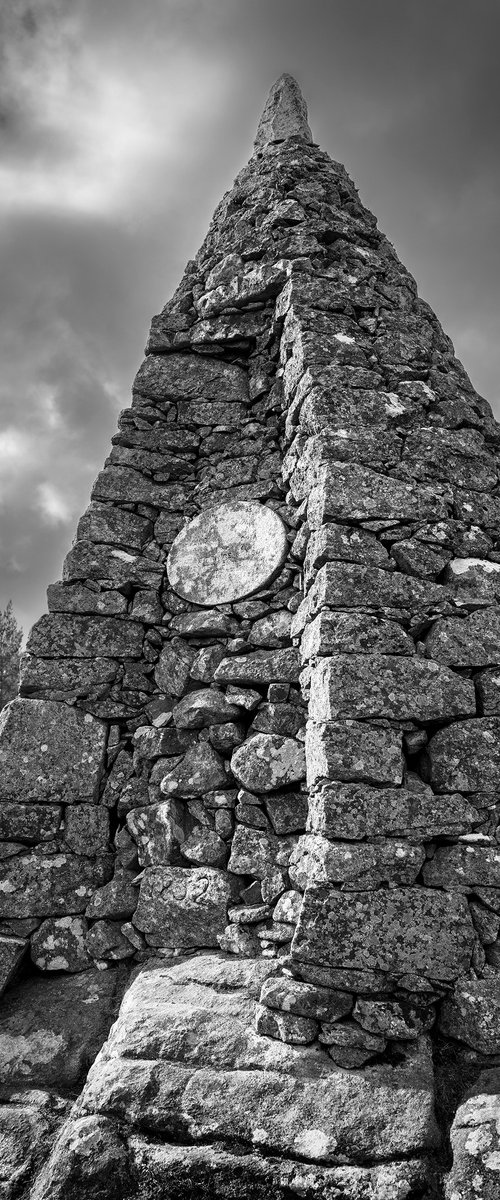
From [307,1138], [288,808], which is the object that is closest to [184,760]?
[288,808]

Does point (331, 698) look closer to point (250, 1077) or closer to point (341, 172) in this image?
point (250, 1077)

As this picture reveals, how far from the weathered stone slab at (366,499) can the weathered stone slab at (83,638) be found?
63.1 inches

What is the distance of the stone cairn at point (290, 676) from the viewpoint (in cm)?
355

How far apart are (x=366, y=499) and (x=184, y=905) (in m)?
2.76

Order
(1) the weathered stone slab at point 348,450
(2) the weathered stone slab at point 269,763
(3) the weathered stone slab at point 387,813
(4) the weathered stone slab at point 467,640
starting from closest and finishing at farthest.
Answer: (3) the weathered stone slab at point 387,813, (4) the weathered stone slab at point 467,640, (2) the weathered stone slab at point 269,763, (1) the weathered stone slab at point 348,450

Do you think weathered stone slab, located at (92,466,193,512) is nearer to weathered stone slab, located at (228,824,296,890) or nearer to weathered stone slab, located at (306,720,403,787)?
weathered stone slab, located at (306,720,403,787)

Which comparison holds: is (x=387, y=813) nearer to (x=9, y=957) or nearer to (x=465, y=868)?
(x=465, y=868)

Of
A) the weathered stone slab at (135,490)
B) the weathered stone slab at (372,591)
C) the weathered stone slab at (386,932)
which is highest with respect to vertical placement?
the weathered stone slab at (135,490)

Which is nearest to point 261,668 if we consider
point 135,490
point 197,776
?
point 197,776

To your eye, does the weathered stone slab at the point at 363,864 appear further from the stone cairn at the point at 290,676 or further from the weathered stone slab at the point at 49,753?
the weathered stone slab at the point at 49,753

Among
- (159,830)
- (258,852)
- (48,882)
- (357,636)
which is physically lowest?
(48,882)

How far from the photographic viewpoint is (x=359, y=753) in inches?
150

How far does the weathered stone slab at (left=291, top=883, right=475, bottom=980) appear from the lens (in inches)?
Answer: 136

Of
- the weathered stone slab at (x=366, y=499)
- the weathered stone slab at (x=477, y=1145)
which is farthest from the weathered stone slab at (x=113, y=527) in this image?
the weathered stone slab at (x=477, y=1145)
